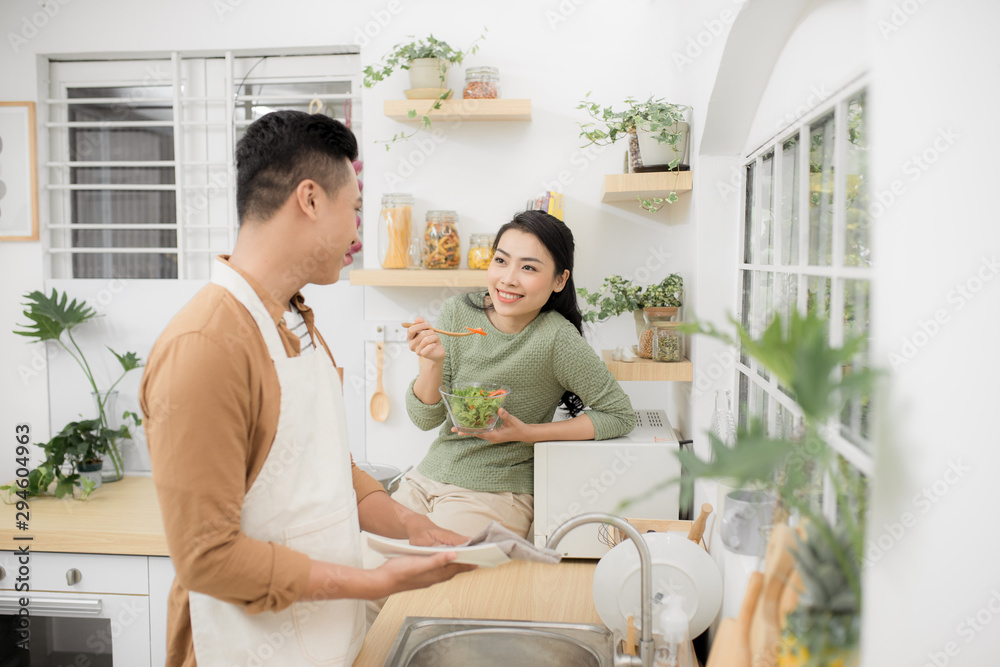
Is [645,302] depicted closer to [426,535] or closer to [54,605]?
[426,535]

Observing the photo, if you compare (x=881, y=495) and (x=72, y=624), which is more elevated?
(x=881, y=495)

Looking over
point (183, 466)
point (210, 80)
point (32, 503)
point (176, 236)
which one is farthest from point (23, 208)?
point (183, 466)

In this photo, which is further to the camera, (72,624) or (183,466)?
(72,624)

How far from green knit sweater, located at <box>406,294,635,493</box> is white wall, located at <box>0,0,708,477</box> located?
472 mm

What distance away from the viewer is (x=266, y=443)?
1.13 metres

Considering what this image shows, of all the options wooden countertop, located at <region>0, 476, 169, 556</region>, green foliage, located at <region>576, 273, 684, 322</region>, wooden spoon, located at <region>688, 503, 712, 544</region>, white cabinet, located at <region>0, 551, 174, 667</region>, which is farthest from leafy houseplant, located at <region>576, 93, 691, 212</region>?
white cabinet, located at <region>0, 551, 174, 667</region>

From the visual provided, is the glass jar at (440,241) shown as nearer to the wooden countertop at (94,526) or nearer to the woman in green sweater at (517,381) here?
the woman in green sweater at (517,381)

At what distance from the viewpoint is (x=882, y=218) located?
2.37 feet

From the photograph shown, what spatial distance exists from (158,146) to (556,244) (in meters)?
1.81

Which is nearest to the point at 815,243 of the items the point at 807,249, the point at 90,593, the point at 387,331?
the point at 807,249

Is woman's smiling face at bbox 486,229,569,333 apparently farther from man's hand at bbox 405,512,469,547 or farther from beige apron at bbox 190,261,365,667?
beige apron at bbox 190,261,365,667

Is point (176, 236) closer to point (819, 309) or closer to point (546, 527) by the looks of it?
point (546, 527)

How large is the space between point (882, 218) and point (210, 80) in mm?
2704

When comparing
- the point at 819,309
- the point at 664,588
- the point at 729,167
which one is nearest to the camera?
the point at 819,309
